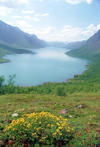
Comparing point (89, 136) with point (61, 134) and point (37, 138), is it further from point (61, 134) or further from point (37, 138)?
point (37, 138)

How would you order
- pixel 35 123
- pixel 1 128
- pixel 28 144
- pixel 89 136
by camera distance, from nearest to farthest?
pixel 28 144
pixel 35 123
pixel 89 136
pixel 1 128

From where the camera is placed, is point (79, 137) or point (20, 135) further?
point (79, 137)

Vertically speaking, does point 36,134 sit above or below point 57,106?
above

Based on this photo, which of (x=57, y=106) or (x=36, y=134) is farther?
(x=57, y=106)

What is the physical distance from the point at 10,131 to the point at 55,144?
2.68m

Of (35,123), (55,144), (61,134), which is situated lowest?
(55,144)

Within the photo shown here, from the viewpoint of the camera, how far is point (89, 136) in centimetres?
899

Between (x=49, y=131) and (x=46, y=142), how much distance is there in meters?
0.59

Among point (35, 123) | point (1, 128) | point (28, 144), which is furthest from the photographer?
point (1, 128)

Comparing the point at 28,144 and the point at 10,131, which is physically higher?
the point at 10,131

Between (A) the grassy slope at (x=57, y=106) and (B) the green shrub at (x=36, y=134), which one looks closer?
(B) the green shrub at (x=36, y=134)

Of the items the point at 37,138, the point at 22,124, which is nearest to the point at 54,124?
the point at 37,138

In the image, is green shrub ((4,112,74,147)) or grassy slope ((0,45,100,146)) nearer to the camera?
green shrub ((4,112,74,147))

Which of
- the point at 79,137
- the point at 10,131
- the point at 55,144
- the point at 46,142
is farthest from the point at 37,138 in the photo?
the point at 79,137
